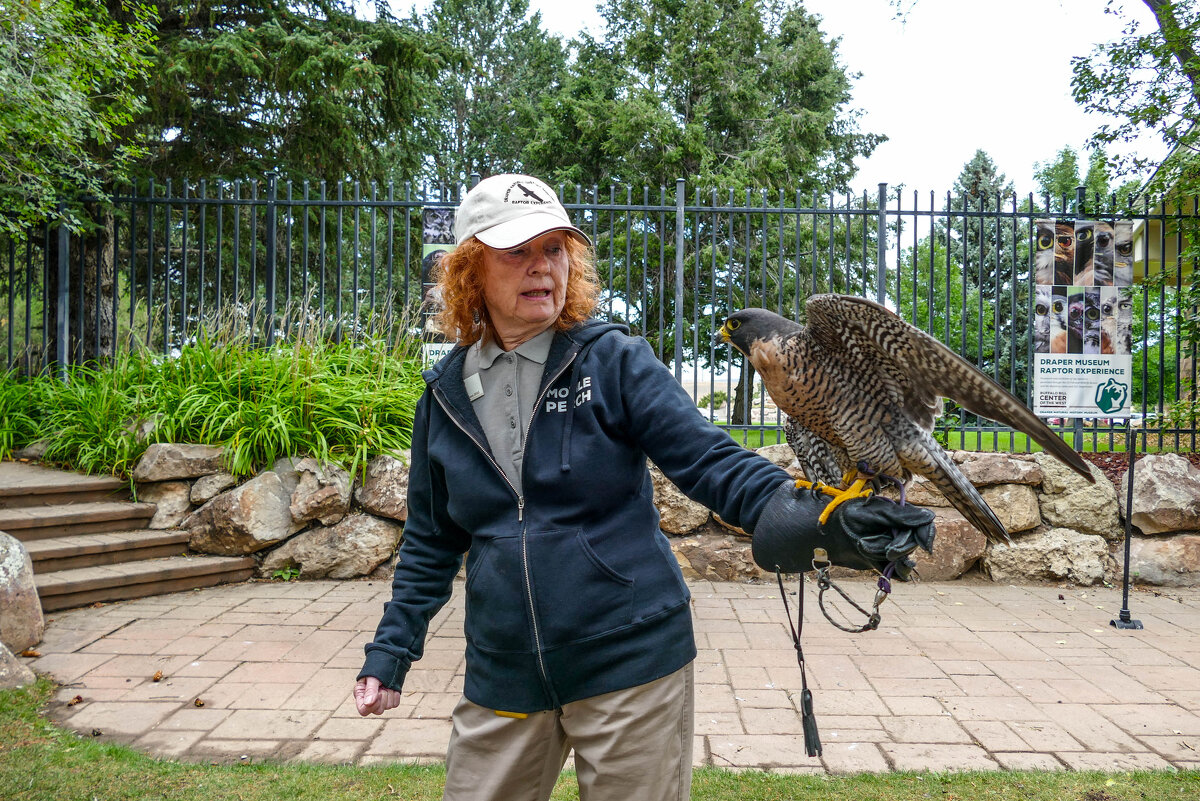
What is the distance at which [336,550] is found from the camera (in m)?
5.79

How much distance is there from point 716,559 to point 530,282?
4837 mm

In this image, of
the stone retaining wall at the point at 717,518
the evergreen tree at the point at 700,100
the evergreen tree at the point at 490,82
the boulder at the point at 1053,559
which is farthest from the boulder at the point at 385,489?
the evergreen tree at the point at 490,82

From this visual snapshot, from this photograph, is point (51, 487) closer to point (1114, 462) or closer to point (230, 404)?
point (230, 404)

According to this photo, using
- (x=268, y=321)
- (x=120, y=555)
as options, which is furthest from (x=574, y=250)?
(x=268, y=321)

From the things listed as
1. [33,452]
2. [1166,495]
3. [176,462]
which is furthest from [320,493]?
[1166,495]

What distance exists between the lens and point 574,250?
186 cm

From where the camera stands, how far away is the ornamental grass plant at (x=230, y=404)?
5883mm

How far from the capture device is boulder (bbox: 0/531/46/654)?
13.2 feet

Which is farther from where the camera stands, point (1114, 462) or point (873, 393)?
point (1114, 462)

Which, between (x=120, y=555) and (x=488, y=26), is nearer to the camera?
(x=120, y=555)

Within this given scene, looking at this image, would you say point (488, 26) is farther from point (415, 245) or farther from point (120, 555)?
point (120, 555)

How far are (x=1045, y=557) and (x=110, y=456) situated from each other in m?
7.36

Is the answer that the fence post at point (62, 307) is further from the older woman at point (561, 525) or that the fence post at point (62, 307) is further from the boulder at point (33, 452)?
the older woman at point (561, 525)

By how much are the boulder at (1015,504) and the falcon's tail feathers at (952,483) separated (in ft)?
16.0
